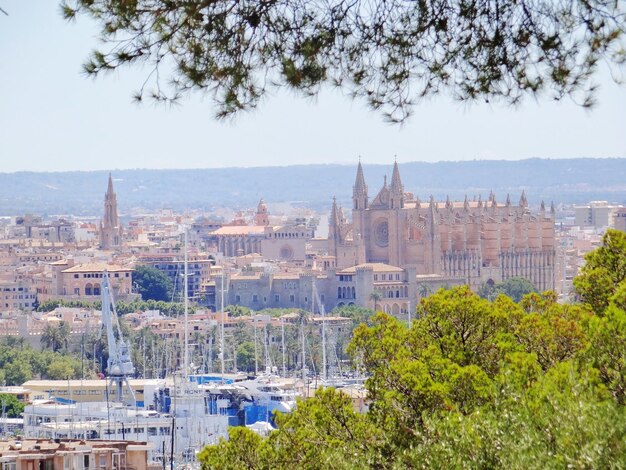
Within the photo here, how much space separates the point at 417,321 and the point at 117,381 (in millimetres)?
37485

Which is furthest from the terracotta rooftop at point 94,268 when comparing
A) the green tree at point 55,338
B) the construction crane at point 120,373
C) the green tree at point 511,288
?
the construction crane at point 120,373

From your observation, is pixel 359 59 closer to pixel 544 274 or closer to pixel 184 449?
pixel 184 449

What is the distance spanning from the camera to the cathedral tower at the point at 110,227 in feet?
421

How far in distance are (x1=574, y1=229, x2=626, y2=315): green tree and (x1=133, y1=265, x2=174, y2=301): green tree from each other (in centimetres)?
8034

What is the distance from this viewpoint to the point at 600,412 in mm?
12484

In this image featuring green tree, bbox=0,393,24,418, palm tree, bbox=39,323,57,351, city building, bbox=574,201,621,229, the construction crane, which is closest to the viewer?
green tree, bbox=0,393,24,418

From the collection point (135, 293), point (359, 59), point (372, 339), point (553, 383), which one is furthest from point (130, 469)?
point (135, 293)

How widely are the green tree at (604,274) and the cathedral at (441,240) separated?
7852 cm

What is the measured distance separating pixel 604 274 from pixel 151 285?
268ft

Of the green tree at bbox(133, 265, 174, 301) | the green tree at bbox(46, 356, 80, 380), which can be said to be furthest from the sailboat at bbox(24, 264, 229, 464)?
the green tree at bbox(133, 265, 174, 301)

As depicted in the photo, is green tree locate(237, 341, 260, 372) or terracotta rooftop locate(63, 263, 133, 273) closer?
green tree locate(237, 341, 260, 372)

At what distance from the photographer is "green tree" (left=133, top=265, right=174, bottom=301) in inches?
3853

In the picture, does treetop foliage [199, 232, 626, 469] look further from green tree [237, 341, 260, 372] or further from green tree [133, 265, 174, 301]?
green tree [133, 265, 174, 301]

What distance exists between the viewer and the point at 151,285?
9856 cm
